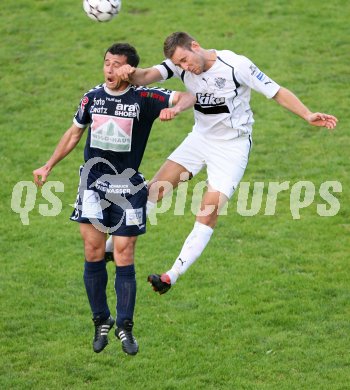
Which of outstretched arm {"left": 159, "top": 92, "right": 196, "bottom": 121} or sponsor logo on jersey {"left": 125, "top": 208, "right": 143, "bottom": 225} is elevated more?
outstretched arm {"left": 159, "top": 92, "right": 196, "bottom": 121}

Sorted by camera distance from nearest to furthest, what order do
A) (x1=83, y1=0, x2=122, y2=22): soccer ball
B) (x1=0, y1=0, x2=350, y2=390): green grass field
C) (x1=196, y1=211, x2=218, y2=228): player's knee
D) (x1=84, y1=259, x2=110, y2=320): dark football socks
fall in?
(x1=84, y1=259, x2=110, y2=320): dark football socks, (x1=196, y1=211, x2=218, y2=228): player's knee, (x1=83, y1=0, x2=122, y2=22): soccer ball, (x1=0, y1=0, x2=350, y2=390): green grass field

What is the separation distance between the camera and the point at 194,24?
994 inches

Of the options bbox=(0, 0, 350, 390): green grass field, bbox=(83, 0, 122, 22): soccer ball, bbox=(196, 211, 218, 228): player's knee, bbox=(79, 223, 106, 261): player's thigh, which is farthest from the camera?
bbox=(0, 0, 350, 390): green grass field

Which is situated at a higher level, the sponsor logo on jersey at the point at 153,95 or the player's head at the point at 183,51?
the player's head at the point at 183,51

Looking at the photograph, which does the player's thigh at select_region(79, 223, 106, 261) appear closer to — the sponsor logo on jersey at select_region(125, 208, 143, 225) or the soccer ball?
the sponsor logo on jersey at select_region(125, 208, 143, 225)

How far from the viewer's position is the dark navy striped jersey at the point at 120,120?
11.8 m

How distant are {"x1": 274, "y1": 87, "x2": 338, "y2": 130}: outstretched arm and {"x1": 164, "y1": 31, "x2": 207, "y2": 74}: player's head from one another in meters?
1.03

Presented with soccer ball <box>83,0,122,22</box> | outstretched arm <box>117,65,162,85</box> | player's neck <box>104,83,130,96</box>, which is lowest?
player's neck <box>104,83,130,96</box>

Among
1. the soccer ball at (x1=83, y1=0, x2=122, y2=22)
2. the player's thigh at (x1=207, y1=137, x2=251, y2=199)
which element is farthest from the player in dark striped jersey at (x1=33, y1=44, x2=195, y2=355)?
the soccer ball at (x1=83, y1=0, x2=122, y2=22)

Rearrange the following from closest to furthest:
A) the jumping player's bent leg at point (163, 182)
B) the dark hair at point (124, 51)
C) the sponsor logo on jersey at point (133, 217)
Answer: the dark hair at point (124, 51), the sponsor logo on jersey at point (133, 217), the jumping player's bent leg at point (163, 182)

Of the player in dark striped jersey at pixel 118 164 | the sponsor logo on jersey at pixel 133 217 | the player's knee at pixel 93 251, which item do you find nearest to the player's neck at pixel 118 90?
the player in dark striped jersey at pixel 118 164

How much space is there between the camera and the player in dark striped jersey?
11.8m

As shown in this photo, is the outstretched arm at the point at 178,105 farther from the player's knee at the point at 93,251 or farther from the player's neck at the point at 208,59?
the player's knee at the point at 93,251

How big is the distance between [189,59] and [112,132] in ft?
3.85
